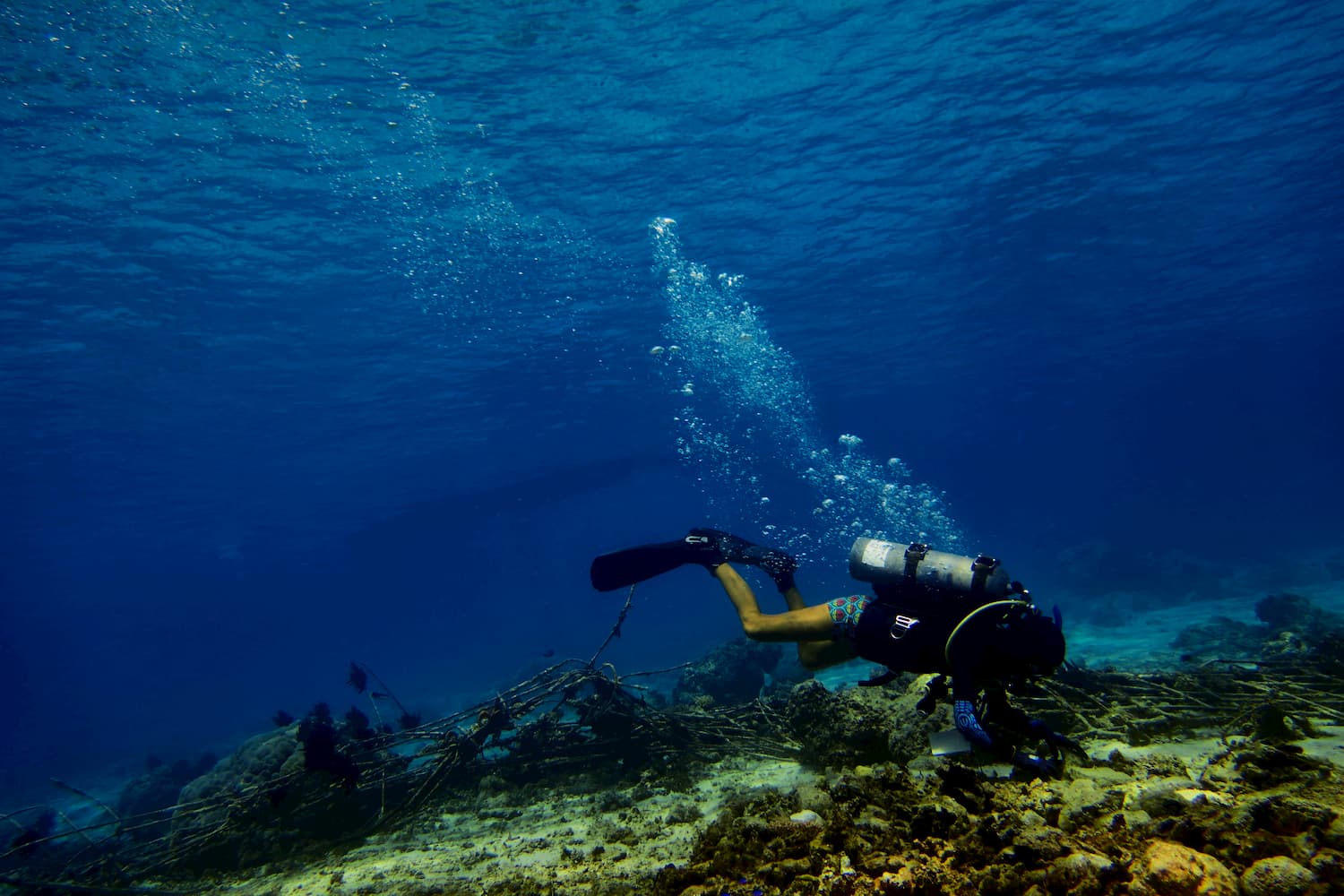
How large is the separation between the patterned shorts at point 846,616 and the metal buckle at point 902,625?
483 mm

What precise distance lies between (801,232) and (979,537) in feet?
319

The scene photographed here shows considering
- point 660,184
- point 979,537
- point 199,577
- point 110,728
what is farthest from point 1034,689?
point 979,537

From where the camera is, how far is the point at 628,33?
40.4 feet

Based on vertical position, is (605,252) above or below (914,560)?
above

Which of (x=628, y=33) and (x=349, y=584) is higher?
(x=628, y=33)

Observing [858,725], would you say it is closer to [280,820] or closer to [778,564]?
[778,564]

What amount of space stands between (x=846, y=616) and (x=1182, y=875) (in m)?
3.04

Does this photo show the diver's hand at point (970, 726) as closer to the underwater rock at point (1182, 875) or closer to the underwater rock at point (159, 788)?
the underwater rock at point (1182, 875)

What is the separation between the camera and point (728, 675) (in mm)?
12266

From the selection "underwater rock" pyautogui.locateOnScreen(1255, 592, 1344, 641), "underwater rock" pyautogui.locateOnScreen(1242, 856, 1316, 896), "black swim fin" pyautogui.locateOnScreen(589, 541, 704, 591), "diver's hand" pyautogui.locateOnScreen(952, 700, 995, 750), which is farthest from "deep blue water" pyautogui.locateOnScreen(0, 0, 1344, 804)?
"underwater rock" pyautogui.locateOnScreen(1242, 856, 1316, 896)

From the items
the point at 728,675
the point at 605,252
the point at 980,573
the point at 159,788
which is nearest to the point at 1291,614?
the point at 728,675

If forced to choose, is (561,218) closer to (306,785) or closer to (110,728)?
(306,785)

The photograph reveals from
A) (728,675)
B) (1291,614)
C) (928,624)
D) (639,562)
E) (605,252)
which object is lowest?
(1291,614)

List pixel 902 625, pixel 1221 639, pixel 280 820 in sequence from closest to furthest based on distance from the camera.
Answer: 1. pixel 902 625
2. pixel 280 820
3. pixel 1221 639
